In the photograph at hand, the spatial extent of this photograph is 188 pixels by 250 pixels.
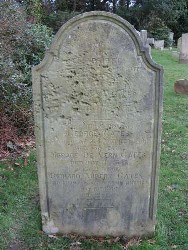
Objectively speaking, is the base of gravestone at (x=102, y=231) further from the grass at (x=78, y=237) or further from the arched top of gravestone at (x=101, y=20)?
the arched top of gravestone at (x=101, y=20)

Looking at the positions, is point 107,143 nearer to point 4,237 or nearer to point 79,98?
point 79,98

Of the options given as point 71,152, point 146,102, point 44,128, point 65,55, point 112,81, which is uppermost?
point 65,55

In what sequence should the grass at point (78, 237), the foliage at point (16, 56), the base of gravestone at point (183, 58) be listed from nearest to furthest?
the grass at point (78, 237)
the foliage at point (16, 56)
the base of gravestone at point (183, 58)

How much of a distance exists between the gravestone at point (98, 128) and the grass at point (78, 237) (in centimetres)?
16

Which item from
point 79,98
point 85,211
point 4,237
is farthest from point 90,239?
point 79,98

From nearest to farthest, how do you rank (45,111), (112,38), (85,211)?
(112,38), (45,111), (85,211)

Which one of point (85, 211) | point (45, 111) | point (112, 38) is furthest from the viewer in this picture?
point (85, 211)

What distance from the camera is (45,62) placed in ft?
10.3

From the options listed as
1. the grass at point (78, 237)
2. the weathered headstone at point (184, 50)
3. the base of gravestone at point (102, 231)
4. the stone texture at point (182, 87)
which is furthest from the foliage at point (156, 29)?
the base of gravestone at point (102, 231)

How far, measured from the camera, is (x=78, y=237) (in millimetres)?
3705

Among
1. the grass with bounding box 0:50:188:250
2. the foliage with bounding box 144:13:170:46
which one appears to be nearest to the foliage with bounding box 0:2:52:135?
the grass with bounding box 0:50:188:250

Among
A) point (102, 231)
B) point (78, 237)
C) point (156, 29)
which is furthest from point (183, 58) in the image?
point (78, 237)

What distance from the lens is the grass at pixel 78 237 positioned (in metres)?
3.60

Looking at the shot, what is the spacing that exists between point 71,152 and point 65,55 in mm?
961
